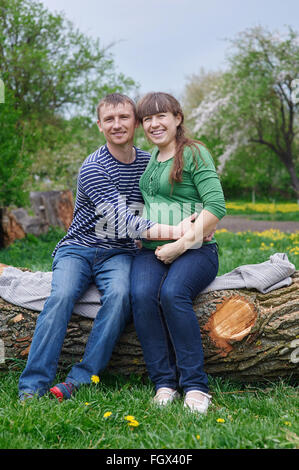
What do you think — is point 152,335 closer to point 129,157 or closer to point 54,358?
point 54,358

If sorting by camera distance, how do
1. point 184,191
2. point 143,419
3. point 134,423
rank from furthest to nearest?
point 184,191 < point 143,419 < point 134,423

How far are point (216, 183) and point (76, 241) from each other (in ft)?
3.06

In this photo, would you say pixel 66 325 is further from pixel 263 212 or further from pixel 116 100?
pixel 263 212

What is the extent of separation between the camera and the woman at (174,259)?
2.51 m

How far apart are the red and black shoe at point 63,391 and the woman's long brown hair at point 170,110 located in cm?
124

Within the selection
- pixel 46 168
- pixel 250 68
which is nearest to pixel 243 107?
pixel 250 68

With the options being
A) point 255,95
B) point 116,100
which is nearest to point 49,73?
point 255,95

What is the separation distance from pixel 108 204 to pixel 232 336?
40.3 inches

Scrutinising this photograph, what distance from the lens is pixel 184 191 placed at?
276 cm

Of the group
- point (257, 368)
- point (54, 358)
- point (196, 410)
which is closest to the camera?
point (196, 410)

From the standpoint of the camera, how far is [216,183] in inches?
104

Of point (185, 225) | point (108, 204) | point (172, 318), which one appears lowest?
point (172, 318)

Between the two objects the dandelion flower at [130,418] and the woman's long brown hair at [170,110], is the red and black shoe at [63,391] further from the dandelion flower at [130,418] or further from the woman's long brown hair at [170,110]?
the woman's long brown hair at [170,110]

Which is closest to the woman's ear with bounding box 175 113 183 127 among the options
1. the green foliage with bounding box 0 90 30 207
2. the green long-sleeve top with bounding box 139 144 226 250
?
the green long-sleeve top with bounding box 139 144 226 250
